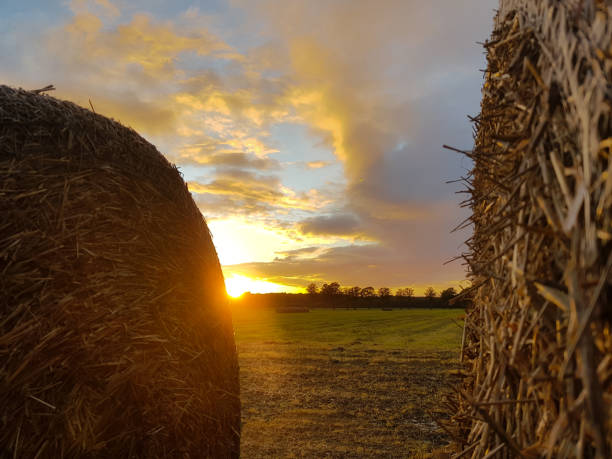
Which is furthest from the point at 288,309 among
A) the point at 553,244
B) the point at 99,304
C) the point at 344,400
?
the point at 553,244

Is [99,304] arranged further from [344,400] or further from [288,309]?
[288,309]

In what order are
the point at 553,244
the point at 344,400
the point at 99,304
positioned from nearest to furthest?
the point at 553,244, the point at 99,304, the point at 344,400

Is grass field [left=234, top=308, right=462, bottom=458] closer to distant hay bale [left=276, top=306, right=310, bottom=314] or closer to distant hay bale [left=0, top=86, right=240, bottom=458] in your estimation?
distant hay bale [left=0, top=86, right=240, bottom=458]

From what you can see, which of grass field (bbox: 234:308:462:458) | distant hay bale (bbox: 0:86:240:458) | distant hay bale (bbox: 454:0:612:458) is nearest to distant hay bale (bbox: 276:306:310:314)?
grass field (bbox: 234:308:462:458)

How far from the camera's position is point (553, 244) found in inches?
76.5

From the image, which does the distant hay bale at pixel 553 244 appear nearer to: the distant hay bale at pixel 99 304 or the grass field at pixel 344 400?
the grass field at pixel 344 400

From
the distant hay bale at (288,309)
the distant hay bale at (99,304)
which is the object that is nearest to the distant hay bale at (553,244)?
the distant hay bale at (99,304)

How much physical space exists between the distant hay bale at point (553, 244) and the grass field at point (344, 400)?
3.88ft

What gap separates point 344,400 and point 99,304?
32.1ft

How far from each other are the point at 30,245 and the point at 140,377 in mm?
1388

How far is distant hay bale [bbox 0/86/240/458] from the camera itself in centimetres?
330

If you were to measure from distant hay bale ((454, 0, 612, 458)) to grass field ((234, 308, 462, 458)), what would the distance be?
118 centimetres

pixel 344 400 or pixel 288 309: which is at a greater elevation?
pixel 344 400

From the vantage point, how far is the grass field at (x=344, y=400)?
8.77 m
